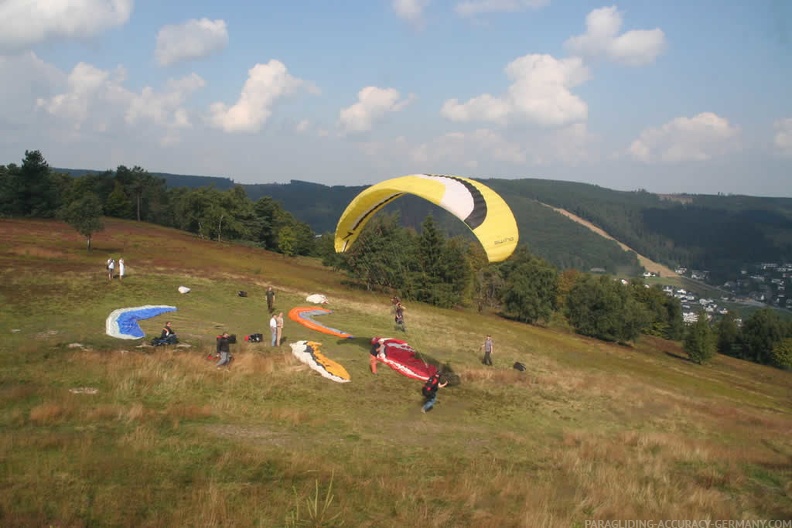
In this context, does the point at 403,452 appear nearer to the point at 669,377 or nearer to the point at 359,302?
the point at 359,302

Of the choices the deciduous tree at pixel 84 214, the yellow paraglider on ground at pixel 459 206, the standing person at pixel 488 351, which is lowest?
the standing person at pixel 488 351

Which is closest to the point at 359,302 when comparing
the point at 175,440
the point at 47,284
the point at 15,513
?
the point at 47,284

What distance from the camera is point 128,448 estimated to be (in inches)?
384

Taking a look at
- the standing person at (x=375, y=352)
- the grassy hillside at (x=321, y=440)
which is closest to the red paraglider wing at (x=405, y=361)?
the standing person at (x=375, y=352)

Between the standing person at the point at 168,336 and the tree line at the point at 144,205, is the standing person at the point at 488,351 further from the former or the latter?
the tree line at the point at 144,205

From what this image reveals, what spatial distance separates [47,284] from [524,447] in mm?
30293

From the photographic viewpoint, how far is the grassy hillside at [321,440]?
8.22m

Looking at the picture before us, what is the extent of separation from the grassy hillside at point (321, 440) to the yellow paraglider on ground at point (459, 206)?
5856 millimetres

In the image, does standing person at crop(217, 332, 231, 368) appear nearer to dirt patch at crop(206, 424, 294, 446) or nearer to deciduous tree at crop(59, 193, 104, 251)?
dirt patch at crop(206, 424, 294, 446)

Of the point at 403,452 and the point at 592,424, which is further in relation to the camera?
the point at 592,424

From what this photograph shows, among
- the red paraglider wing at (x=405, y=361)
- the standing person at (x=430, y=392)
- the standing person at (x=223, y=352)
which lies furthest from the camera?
the red paraglider wing at (x=405, y=361)

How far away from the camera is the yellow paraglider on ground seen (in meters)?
14.8

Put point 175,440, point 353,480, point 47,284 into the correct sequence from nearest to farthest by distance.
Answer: point 353,480 < point 175,440 < point 47,284

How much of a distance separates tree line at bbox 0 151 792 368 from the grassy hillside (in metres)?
24.0
